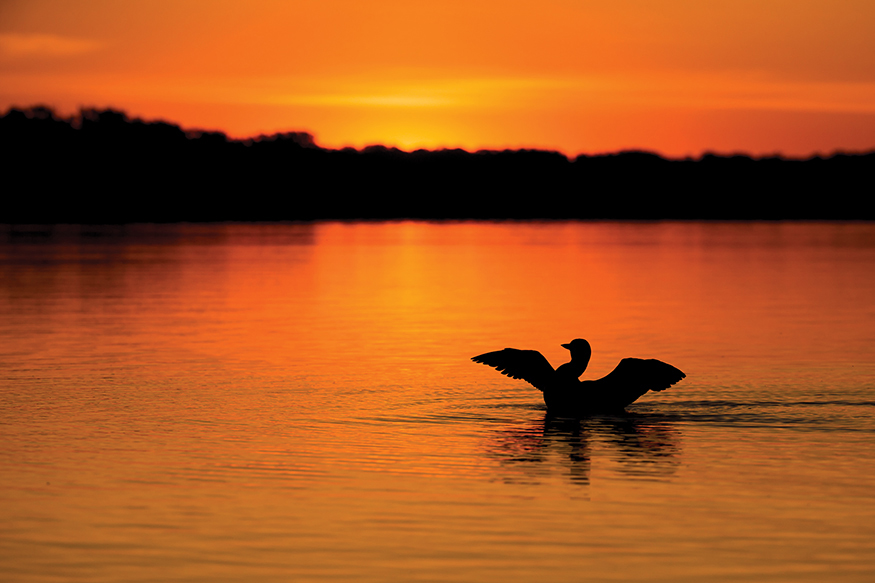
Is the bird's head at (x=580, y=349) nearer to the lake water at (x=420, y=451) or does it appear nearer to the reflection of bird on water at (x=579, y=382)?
the reflection of bird on water at (x=579, y=382)

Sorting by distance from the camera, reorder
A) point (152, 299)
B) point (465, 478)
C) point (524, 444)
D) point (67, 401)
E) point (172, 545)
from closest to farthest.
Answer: point (172, 545), point (465, 478), point (524, 444), point (67, 401), point (152, 299)

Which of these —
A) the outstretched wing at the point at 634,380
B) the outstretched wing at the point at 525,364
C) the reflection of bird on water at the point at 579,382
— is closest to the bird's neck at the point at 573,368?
the reflection of bird on water at the point at 579,382

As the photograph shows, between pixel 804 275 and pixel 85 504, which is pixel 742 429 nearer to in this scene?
pixel 85 504

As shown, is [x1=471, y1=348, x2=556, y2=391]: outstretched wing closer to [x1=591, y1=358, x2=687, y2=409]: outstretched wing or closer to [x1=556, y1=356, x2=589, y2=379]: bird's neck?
[x1=556, y1=356, x2=589, y2=379]: bird's neck

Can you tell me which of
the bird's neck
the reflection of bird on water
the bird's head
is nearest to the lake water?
the reflection of bird on water

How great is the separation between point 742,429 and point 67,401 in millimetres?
11753

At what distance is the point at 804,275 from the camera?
6481cm

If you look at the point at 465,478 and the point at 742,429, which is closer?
the point at 465,478

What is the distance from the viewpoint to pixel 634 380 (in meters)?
20.9

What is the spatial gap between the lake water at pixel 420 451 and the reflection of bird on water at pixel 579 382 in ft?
1.26

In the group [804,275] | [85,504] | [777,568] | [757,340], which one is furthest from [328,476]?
[804,275]

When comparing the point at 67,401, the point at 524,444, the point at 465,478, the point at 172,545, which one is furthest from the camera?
the point at 67,401

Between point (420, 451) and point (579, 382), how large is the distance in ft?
13.6

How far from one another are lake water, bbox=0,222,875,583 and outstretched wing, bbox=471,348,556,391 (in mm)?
700
